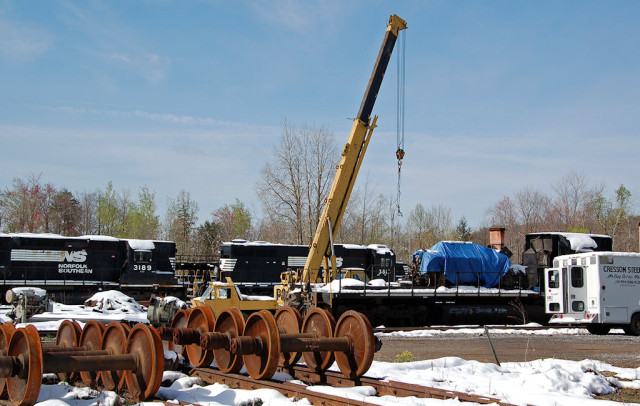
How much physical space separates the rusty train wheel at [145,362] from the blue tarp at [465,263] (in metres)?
17.7

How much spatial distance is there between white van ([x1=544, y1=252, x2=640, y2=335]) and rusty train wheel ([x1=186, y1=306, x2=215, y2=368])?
15.1 m

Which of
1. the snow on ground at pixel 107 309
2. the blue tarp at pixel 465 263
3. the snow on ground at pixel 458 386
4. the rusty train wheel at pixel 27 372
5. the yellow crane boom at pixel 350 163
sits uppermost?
the yellow crane boom at pixel 350 163

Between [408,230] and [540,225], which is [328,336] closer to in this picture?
[540,225]

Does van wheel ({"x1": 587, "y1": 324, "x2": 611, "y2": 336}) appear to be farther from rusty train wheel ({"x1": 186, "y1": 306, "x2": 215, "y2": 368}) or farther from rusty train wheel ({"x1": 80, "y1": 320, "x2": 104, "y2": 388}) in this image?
rusty train wheel ({"x1": 80, "y1": 320, "x2": 104, "y2": 388})

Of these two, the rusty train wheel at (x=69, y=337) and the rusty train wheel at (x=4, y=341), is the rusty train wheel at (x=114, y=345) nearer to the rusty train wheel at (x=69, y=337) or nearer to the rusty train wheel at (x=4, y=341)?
the rusty train wheel at (x=69, y=337)

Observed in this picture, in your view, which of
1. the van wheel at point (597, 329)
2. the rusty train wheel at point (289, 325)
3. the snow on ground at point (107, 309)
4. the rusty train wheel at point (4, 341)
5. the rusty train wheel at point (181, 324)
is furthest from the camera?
the snow on ground at point (107, 309)

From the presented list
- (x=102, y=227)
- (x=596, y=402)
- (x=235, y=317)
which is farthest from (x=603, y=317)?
(x=102, y=227)

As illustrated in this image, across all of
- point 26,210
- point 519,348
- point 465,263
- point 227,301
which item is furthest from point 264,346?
point 26,210

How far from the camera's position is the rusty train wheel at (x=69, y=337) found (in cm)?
841

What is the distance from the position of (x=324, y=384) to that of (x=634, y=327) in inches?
623

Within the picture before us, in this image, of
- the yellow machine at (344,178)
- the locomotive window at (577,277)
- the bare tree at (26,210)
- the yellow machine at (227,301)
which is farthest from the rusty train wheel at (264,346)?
the bare tree at (26,210)

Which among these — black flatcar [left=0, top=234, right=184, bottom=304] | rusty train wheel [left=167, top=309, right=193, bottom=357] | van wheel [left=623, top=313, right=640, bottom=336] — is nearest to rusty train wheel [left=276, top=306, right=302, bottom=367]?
rusty train wheel [left=167, top=309, right=193, bottom=357]

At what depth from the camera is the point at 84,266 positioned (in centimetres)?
3192

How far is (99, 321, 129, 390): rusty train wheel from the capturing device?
7.58 metres
